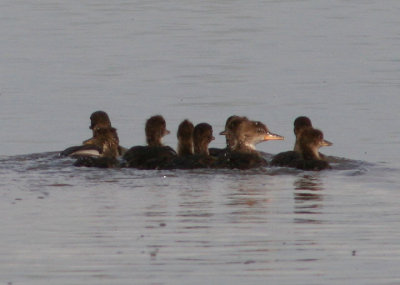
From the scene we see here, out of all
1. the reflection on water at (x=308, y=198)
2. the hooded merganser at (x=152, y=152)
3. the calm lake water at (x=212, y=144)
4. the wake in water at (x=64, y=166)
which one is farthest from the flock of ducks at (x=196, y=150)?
the reflection on water at (x=308, y=198)

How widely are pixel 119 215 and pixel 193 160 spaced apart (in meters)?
2.73

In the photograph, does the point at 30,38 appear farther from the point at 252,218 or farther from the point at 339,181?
the point at 252,218

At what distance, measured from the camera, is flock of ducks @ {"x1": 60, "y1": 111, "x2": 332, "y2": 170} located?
42.4ft

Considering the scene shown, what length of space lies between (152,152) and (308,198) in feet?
7.78

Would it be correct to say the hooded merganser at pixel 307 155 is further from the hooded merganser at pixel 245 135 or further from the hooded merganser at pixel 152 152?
the hooded merganser at pixel 152 152

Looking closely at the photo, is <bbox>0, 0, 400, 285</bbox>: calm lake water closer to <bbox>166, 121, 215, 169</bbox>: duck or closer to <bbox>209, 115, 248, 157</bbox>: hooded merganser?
<bbox>166, 121, 215, 169</bbox>: duck

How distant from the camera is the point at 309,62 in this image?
2038 cm

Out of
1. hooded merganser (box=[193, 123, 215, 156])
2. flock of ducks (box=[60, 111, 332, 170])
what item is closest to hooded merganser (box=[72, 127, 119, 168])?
flock of ducks (box=[60, 111, 332, 170])

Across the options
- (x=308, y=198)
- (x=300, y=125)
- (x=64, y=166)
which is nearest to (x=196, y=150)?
(x=300, y=125)

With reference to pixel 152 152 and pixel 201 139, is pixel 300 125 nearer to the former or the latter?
pixel 201 139

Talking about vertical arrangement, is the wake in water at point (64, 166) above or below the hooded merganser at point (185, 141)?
below

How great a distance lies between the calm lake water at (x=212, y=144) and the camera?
8.79 m

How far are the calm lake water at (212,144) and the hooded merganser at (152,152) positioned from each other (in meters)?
0.26

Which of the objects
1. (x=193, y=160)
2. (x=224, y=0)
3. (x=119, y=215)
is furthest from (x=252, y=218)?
(x=224, y=0)
